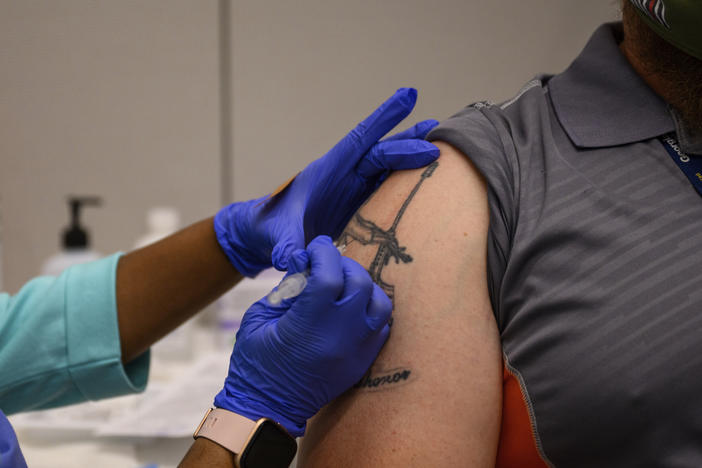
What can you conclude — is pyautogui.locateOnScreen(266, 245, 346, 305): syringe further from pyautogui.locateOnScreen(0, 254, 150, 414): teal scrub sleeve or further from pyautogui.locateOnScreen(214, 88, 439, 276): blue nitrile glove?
pyautogui.locateOnScreen(0, 254, 150, 414): teal scrub sleeve

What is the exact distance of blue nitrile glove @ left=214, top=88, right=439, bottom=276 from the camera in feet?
2.73

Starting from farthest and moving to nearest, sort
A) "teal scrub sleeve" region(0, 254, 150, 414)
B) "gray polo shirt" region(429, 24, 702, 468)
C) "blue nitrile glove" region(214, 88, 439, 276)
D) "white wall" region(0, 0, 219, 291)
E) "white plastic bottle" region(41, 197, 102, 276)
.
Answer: "white wall" region(0, 0, 219, 291) → "white plastic bottle" region(41, 197, 102, 276) → "teal scrub sleeve" region(0, 254, 150, 414) → "blue nitrile glove" region(214, 88, 439, 276) → "gray polo shirt" region(429, 24, 702, 468)

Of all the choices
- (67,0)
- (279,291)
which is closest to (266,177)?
(67,0)

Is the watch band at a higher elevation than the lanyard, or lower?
lower

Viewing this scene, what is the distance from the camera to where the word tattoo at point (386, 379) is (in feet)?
2.16

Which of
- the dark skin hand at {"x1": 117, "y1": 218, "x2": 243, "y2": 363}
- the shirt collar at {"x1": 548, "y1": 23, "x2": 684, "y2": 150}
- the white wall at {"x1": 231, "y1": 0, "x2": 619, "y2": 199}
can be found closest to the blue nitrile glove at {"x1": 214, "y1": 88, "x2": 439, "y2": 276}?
the dark skin hand at {"x1": 117, "y1": 218, "x2": 243, "y2": 363}

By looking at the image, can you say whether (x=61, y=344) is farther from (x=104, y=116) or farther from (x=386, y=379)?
(x=104, y=116)

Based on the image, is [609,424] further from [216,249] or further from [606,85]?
[216,249]

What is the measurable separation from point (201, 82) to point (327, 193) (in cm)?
102

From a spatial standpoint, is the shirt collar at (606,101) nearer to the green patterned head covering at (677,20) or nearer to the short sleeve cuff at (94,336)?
the green patterned head covering at (677,20)

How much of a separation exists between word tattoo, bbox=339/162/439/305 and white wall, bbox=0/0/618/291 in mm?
1093

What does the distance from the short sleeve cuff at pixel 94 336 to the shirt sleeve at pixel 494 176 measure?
0.66 meters

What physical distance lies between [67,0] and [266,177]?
0.76 meters

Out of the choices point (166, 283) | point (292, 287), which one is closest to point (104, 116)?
point (166, 283)
